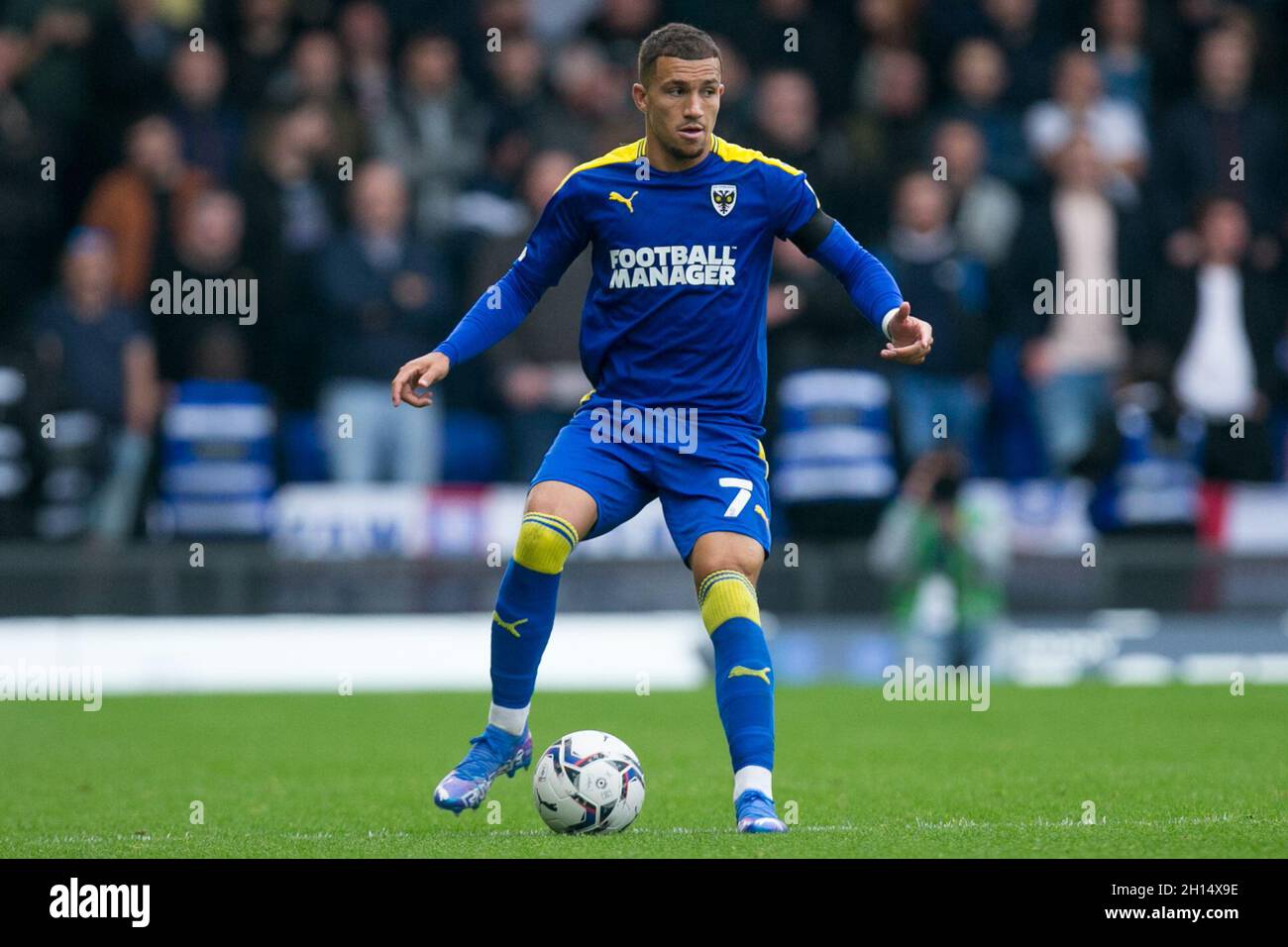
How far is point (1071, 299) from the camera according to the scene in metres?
15.3

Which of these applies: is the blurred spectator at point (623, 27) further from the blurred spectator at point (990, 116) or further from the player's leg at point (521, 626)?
the player's leg at point (521, 626)

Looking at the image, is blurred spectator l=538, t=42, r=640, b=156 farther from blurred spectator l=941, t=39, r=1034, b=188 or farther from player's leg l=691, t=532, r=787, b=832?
player's leg l=691, t=532, r=787, b=832

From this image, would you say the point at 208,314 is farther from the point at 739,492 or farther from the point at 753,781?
the point at 753,781

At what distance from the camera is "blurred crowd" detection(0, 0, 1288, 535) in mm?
14539

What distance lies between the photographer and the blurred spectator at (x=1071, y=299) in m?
15.1

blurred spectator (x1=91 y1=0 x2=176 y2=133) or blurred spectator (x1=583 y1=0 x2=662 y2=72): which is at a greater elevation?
blurred spectator (x1=583 y1=0 x2=662 y2=72)

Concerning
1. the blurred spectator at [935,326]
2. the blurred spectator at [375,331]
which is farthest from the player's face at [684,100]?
the blurred spectator at [375,331]

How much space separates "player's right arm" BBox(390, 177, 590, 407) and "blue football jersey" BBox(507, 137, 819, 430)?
13 mm

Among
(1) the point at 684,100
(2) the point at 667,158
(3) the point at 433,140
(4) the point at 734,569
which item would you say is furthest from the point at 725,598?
(3) the point at 433,140

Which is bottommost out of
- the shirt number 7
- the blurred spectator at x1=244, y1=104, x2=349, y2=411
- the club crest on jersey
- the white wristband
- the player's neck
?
the shirt number 7

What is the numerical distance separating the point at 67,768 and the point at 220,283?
17.9ft

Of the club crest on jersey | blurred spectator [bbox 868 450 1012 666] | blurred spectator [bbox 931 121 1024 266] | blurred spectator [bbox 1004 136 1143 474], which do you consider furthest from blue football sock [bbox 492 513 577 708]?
blurred spectator [bbox 931 121 1024 266]

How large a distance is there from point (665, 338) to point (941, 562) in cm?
715

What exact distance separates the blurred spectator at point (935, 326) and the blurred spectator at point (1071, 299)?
0.41 m
